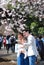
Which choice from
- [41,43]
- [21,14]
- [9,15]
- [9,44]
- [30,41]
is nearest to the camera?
[30,41]

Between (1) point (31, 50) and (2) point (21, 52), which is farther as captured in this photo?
(2) point (21, 52)

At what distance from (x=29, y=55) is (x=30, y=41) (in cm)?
44

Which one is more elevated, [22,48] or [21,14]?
[21,14]

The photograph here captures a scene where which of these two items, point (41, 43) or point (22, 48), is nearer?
point (22, 48)

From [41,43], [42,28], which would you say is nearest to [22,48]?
[41,43]

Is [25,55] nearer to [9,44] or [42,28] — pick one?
[9,44]

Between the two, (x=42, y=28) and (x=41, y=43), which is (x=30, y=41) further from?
(x=42, y=28)

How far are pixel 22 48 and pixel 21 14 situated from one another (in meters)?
7.17

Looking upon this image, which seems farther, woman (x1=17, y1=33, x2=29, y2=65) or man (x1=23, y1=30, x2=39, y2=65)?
woman (x1=17, y1=33, x2=29, y2=65)

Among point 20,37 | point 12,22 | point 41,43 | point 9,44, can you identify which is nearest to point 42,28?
point 9,44

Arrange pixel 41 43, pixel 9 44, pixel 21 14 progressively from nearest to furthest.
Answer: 1. pixel 21 14
2. pixel 41 43
3. pixel 9 44

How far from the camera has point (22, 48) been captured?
36.2ft

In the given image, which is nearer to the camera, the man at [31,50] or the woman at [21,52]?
the man at [31,50]

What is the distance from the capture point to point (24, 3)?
59.6ft
